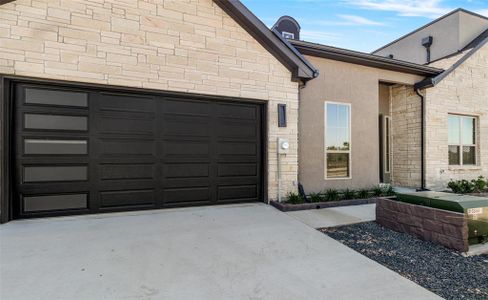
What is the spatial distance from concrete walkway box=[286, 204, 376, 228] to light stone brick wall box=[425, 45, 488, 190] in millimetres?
4042

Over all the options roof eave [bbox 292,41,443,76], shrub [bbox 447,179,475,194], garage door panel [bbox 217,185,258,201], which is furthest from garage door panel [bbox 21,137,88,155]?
shrub [bbox 447,179,475,194]

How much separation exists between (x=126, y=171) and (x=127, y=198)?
53 centimetres

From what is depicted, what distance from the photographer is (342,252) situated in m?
3.40

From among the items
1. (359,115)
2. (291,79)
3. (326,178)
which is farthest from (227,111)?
(359,115)

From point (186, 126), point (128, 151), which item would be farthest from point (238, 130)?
point (128, 151)

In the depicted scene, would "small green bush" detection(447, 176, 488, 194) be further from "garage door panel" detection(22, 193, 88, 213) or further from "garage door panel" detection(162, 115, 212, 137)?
"garage door panel" detection(22, 193, 88, 213)

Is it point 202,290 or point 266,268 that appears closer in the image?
point 202,290

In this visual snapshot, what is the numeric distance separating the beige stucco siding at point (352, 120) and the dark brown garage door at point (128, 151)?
4.80 ft

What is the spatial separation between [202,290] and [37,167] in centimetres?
387

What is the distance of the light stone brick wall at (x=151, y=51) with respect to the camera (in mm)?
4277

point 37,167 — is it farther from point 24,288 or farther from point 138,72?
point 24,288

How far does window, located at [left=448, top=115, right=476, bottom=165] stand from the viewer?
8.58 meters

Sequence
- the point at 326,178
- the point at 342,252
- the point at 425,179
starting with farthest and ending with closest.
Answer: the point at 425,179
the point at 326,178
the point at 342,252

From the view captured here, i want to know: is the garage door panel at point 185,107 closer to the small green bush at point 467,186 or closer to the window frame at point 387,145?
the window frame at point 387,145
